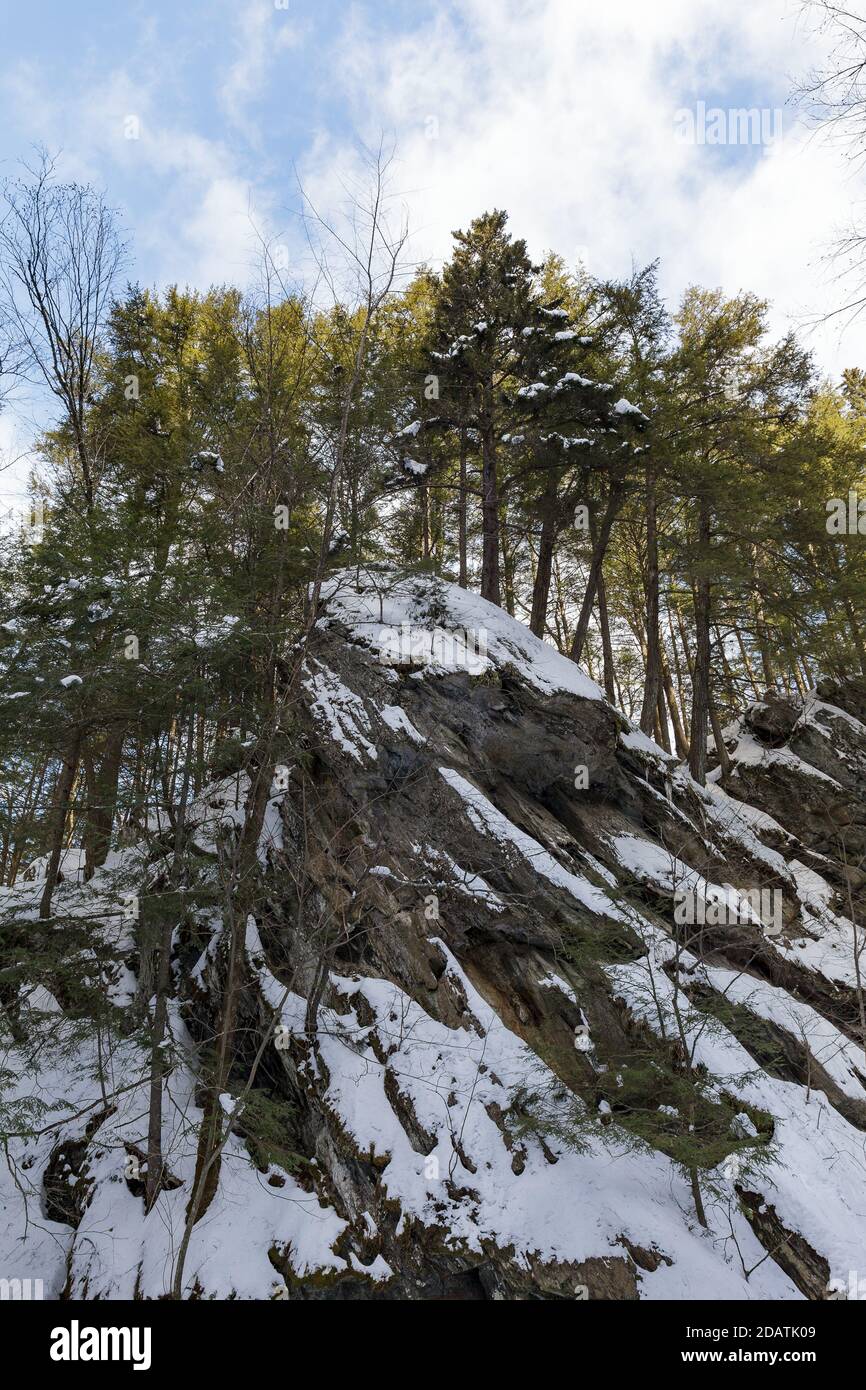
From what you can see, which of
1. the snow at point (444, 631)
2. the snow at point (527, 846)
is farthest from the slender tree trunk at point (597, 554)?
the snow at point (527, 846)

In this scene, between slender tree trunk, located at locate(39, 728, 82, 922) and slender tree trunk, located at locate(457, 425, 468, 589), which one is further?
slender tree trunk, located at locate(457, 425, 468, 589)

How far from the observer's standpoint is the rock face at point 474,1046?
5.14m

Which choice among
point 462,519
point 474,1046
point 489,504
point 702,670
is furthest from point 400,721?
point 702,670

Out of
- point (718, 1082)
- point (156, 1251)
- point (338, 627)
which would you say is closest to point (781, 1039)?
point (718, 1082)

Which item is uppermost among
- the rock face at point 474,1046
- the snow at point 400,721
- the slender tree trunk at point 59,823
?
the snow at point 400,721

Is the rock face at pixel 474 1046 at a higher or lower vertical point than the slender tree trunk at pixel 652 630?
lower

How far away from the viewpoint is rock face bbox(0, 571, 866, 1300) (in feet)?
16.9

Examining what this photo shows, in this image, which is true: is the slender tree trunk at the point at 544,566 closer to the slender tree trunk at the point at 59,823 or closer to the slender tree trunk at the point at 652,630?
the slender tree trunk at the point at 652,630

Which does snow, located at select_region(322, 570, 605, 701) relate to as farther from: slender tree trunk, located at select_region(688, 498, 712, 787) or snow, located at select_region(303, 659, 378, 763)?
slender tree trunk, located at select_region(688, 498, 712, 787)

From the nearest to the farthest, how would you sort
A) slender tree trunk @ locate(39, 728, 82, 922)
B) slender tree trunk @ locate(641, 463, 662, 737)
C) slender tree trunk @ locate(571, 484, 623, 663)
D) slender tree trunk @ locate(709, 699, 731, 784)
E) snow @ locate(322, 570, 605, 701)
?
slender tree trunk @ locate(39, 728, 82, 922)
snow @ locate(322, 570, 605, 701)
slender tree trunk @ locate(571, 484, 623, 663)
slender tree trunk @ locate(641, 463, 662, 737)
slender tree trunk @ locate(709, 699, 731, 784)

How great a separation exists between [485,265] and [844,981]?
1545 centimetres

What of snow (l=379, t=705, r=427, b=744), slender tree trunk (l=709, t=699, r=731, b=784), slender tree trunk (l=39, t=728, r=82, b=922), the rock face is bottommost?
the rock face

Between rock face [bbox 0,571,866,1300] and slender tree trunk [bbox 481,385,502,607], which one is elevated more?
slender tree trunk [bbox 481,385,502,607]

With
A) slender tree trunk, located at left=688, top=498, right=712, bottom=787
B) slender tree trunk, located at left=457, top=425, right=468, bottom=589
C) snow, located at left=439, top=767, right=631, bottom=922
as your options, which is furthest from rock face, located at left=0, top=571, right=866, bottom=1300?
slender tree trunk, located at left=457, top=425, right=468, bottom=589
